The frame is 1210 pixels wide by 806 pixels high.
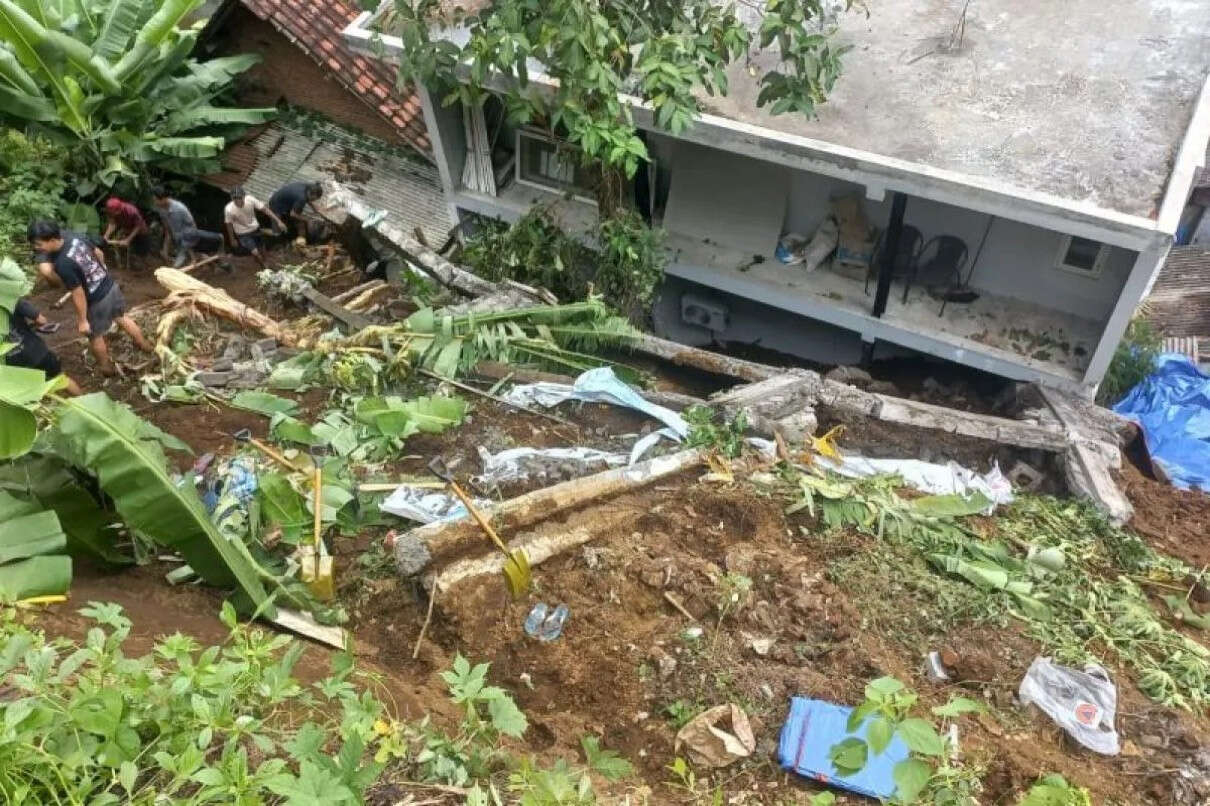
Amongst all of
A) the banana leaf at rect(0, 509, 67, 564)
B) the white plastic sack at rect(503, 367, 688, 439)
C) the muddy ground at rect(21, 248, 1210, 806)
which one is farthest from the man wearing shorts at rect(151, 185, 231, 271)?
the banana leaf at rect(0, 509, 67, 564)

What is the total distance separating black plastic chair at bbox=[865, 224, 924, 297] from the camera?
377 inches

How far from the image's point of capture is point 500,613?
5.11m

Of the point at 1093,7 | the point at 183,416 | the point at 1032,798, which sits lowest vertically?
the point at 183,416

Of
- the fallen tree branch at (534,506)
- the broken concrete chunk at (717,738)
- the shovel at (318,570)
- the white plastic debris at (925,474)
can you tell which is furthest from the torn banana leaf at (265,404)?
the broken concrete chunk at (717,738)

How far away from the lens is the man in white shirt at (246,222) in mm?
10586

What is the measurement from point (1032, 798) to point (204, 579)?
4.33 m

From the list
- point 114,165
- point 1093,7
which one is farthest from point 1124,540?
point 114,165

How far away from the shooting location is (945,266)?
9555 mm

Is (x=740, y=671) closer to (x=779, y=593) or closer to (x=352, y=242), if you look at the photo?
(x=779, y=593)

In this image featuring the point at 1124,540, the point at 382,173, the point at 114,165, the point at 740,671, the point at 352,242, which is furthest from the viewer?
the point at 382,173

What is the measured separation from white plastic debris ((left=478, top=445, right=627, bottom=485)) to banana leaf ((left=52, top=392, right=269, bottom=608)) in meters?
1.93

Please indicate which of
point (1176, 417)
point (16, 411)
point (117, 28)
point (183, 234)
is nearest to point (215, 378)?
point (16, 411)

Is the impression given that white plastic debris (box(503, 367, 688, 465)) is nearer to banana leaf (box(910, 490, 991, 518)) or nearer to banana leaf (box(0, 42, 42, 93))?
banana leaf (box(910, 490, 991, 518))

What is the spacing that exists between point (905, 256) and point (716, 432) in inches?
164
